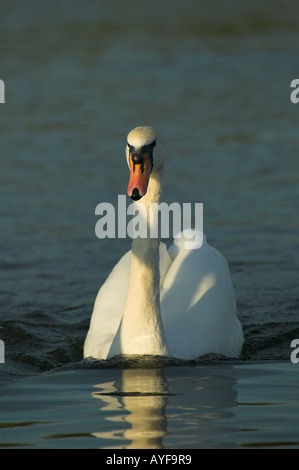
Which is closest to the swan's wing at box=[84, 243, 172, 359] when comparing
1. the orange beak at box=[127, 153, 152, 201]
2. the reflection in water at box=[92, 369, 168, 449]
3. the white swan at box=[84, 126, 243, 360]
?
the white swan at box=[84, 126, 243, 360]

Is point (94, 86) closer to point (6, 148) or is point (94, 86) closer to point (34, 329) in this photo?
point (6, 148)

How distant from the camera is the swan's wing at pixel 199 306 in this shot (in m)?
8.36

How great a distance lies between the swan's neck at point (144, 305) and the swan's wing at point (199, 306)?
25cm

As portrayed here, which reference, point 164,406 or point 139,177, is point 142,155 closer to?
point 139,177

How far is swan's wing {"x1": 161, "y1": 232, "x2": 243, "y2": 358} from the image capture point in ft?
27.4

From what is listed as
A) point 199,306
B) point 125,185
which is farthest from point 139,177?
point 125,185

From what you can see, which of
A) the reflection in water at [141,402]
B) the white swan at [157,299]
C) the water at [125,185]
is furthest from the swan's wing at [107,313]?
the reflection in water at [141,402]

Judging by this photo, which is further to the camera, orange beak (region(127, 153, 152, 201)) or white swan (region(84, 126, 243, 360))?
white swan (region(84, 126, 243, 360))

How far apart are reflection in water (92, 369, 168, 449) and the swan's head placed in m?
1.46

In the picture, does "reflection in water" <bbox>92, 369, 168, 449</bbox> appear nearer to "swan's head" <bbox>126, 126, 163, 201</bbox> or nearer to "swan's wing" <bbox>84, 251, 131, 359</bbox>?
"swan's wing" <bbox>84, 251, 131, 359</bbox>

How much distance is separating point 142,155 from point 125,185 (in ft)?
24.2

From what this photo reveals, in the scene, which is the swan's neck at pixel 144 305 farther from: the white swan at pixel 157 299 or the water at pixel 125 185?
the water at pixel 125 185

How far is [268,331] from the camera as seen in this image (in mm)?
9883
